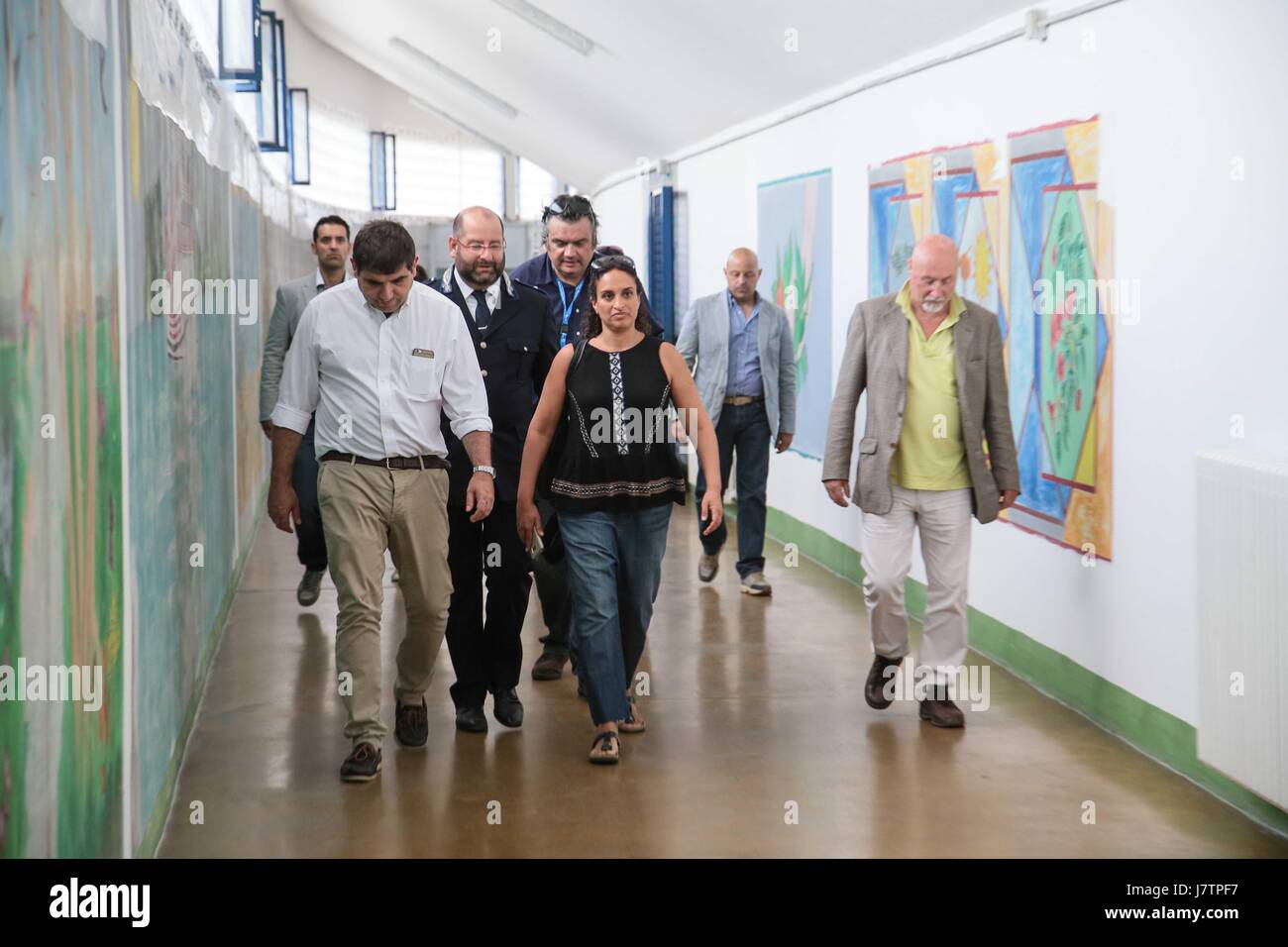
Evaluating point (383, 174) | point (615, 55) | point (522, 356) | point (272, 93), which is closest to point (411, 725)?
point (522, 356)

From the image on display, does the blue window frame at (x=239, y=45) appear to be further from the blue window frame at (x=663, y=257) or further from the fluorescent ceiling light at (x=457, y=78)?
the fluorescent ceiling light at (x=457, y=78)

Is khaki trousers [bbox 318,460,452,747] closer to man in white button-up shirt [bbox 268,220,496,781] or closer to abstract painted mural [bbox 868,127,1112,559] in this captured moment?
man in white button-up shirt [bbox 268,220,496,781]

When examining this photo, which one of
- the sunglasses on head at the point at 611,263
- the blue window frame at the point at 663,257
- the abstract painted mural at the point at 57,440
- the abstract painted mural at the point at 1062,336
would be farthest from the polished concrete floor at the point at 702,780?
the blue window frame at the point at 663,257

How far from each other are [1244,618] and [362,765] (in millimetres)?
2602

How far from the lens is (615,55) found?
39.6 ft

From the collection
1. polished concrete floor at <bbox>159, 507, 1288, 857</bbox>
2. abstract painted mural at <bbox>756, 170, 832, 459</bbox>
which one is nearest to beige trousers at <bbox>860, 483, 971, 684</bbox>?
polished concrete floor at <bbox>159, 507, 1288, 857</bbox>

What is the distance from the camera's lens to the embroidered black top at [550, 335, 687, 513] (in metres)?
5.01

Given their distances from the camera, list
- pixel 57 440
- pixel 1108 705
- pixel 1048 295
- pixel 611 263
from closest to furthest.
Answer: pixel 57 440 < pixel 611 263 < pixel 1108 705 < pixel 1048 295

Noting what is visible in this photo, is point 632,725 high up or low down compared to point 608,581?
A: down

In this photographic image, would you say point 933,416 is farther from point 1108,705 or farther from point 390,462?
point 390,462

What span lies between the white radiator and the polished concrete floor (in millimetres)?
245

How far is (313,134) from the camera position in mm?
20234
